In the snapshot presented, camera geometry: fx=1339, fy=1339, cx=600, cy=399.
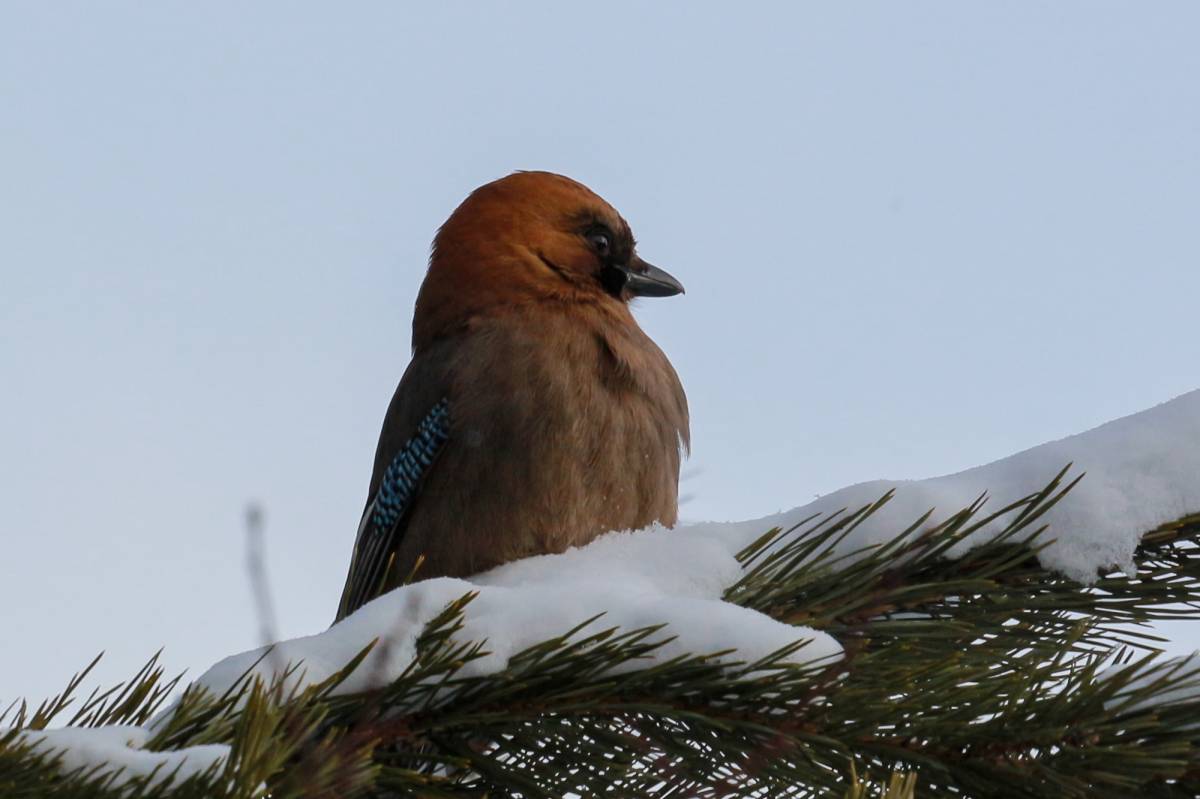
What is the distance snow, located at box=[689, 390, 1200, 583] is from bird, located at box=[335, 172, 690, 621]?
1.03 m

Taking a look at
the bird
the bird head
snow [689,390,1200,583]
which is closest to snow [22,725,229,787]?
snow [689,390,1200,583]

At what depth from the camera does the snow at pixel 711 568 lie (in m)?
1.76

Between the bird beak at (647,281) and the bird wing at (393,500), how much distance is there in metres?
0.80

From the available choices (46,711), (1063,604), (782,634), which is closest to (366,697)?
(46,711)

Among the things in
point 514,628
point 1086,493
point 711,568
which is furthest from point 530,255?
point 514,628

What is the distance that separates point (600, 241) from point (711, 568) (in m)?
2.07

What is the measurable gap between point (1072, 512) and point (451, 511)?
1.75m

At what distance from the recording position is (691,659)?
1728mm

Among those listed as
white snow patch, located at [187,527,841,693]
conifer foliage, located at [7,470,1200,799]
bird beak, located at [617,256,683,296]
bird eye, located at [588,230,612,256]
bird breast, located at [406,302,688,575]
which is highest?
bird eye, located at [588,230,612,256]

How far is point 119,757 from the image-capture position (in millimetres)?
1395

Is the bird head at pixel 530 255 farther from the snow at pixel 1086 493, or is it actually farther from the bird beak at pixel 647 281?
the snow at pixel 1086 493

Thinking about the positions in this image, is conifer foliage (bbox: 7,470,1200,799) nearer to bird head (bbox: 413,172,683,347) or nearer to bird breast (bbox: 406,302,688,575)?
bird breast (bbox: 406,302,688,575)

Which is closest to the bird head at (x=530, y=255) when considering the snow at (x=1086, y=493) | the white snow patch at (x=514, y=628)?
the snow at (x=1086, y=493)

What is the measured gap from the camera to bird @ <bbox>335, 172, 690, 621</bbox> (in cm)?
334
